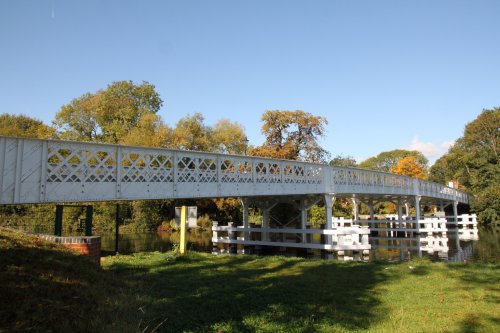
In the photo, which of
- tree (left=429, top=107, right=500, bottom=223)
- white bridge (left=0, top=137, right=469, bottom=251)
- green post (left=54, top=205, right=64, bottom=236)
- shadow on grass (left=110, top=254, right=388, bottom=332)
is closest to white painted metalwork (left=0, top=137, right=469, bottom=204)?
A: white bridge (left=0, top=137, right=469, bottom=251)

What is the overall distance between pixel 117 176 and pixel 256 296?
632 cm

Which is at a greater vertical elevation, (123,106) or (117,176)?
(123,106)

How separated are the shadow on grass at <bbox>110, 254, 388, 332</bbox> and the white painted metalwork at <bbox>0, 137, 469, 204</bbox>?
8.32 feet

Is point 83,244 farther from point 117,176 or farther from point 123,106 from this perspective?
point 123,106

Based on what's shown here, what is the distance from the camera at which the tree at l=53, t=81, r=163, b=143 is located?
45.7 m

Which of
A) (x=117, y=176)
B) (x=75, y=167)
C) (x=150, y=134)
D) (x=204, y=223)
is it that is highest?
(x=150, y=134)

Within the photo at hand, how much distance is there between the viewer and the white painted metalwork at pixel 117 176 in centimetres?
969

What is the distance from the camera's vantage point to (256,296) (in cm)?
777

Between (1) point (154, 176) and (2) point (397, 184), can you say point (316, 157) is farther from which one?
(1) point (154, 176)

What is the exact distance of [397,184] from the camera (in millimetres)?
36656

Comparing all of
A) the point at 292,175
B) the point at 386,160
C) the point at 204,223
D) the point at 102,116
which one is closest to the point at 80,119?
the point at 102,116

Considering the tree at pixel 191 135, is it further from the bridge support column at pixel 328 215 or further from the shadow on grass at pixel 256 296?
the shadow on grass at pixel 256 296

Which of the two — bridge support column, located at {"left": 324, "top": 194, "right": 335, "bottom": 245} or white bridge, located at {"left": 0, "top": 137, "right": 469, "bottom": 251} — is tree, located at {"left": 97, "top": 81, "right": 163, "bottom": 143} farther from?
bridge support column, located at {"left": 324, "top": 194, "right": 335, "bottom": 245}

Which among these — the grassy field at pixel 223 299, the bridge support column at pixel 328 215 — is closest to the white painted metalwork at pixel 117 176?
the grassy field at pixel 223 299
